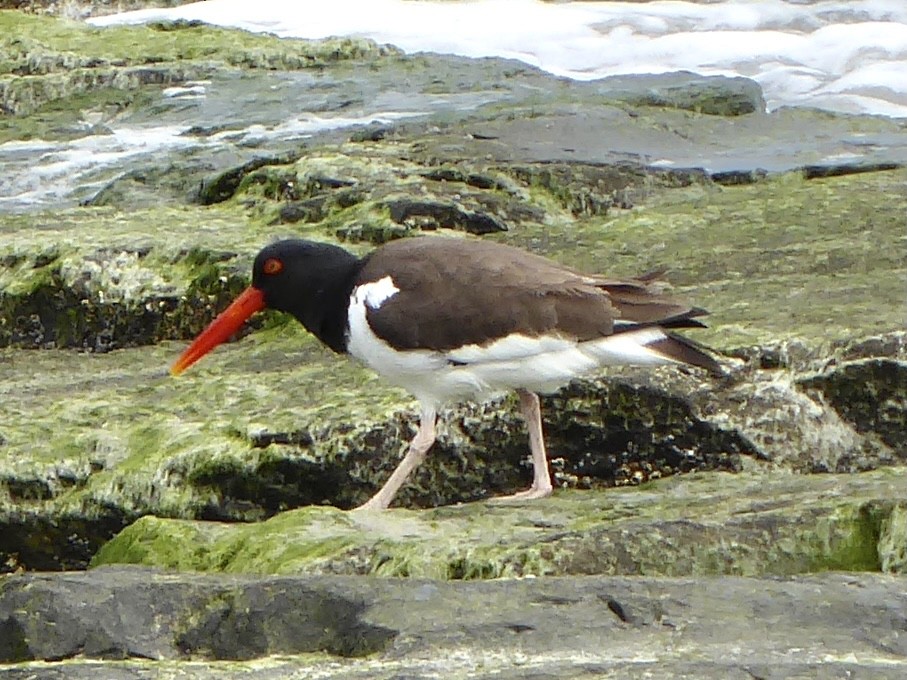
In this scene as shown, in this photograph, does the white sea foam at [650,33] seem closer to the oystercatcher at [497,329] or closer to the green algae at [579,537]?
the oystercatcher at [497,329]

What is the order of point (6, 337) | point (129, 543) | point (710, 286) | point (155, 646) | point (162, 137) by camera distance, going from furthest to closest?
point (162, 137), point (6, 337), point (710, 286), point (129, 543), point (155, 646)

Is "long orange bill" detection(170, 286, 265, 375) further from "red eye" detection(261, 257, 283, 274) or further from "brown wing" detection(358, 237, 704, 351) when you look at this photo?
"brown wing" detection(358, 237, 704, 351)

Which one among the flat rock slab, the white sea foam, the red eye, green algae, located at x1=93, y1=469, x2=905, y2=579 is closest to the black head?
the red eye

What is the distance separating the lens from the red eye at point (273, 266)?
18.4ft

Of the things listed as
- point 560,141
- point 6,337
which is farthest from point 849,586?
point 560,141

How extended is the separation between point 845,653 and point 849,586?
1.22 feet

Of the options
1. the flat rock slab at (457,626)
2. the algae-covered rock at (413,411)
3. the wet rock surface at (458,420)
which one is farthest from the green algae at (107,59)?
the flat rock slab at (457,626)

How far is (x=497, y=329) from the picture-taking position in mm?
5039

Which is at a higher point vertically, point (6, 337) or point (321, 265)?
point (321, 265)

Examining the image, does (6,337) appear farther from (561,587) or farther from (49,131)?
(561,587)

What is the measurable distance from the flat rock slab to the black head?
1.81m

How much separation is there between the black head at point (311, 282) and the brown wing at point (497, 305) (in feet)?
0.80

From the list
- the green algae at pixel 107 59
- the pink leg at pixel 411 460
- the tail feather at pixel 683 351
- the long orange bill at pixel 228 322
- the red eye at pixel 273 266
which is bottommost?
the pink leg at pixel 411 460

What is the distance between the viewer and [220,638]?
3408 mm
